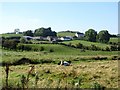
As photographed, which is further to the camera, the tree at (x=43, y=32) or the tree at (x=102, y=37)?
the tree at (x=43, y=32)

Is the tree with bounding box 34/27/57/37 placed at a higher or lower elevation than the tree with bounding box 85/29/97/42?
higher

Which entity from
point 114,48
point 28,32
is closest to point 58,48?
point 114,48

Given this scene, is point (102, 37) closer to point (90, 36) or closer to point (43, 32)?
point (90, 36)

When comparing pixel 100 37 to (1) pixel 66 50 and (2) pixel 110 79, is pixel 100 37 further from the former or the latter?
(2) pixel 110 79

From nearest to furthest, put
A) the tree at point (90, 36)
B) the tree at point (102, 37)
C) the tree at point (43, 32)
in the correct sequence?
the tree at point (90, 36) → the tree at point (102, 37) → the tree at point (43, 32)

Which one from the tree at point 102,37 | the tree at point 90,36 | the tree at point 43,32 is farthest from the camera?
the tree at point 43,32

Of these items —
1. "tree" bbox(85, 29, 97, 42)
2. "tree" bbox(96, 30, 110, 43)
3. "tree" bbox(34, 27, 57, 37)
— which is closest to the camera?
"tree" bbox(85, 29, 97, 42)

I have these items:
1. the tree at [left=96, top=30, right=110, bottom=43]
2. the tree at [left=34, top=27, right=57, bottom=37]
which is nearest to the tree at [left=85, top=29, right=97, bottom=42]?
the tree at [left=96, top=30, right=110, bottom=43]


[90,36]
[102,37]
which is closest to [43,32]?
[90,36]

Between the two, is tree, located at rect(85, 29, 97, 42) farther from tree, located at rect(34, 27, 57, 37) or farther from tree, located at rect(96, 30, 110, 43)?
tree, located at rect(34, 27, 57, 37)

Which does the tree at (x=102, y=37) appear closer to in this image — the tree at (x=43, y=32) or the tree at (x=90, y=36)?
the tree at (x=90, y=36)

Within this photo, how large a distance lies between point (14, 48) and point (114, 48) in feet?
98.6

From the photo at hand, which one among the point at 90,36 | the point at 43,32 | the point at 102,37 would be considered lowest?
the point at 102,37

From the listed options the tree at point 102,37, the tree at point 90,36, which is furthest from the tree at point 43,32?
the tree at point 102,37
